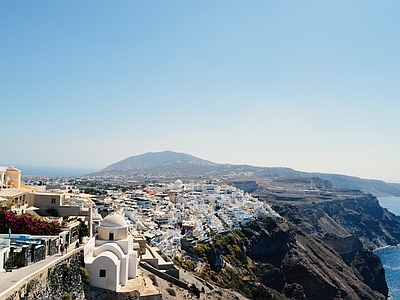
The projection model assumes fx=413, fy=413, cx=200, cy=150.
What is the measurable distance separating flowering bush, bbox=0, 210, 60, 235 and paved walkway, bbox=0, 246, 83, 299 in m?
1.45

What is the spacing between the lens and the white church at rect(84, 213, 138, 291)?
15.1 meters

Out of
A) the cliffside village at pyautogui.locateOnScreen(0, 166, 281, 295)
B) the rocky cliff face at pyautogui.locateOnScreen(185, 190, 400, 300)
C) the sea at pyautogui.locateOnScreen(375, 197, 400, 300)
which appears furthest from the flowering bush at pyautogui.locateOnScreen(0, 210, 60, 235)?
the sea at pyautogui.locateOnScreen(375, 197, 400, 300)

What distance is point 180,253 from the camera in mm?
→ 33781

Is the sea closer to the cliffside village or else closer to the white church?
the cliffside village

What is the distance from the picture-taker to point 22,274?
38.2 ft

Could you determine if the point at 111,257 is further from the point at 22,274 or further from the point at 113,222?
the point at 22,274

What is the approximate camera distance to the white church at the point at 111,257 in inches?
596

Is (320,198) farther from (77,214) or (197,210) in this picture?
(77,214)

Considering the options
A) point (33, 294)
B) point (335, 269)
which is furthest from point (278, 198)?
point (33, 294)

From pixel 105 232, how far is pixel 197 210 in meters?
34.4

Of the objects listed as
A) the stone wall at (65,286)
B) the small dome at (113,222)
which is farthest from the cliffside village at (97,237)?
the stone wall at (65,286)

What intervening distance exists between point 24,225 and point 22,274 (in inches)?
146

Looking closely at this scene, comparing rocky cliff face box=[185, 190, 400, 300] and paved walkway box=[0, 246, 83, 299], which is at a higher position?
paved walkway box=[0, 246, 83, 299]

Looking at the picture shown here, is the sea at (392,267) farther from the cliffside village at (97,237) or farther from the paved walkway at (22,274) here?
the paved walkway at (22,274)
